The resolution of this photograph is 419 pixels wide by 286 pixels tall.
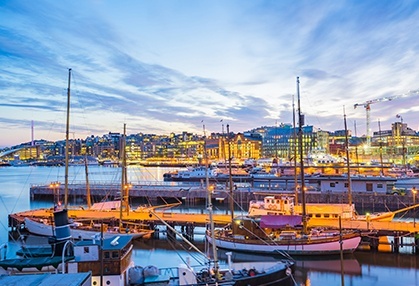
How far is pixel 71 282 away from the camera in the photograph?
9289 mm

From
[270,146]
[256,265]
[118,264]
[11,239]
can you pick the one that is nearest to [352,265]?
[256,265]

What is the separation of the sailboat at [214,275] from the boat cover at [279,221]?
23.3ft

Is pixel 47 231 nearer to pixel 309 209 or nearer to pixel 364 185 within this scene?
pixel 309 209

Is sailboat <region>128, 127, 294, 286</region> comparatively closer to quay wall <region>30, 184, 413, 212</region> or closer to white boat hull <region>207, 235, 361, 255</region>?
white boat hull <region>207, 235, 361, 255</region>

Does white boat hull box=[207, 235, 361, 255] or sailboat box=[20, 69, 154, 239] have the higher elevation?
sailboat box=[20, 69, 154, 239]

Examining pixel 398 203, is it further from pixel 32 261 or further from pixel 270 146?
pixel 270 146

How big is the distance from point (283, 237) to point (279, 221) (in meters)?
1.21

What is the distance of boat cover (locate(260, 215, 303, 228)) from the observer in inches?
1024

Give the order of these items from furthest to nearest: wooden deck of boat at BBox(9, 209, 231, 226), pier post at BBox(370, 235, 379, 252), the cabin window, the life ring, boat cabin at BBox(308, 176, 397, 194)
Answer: boat cabin at BBox(308, 176, 397, 194) → wooden deck of boat at BBox(9, 209, 231, 226) → pier post at BBox(370, 235, 379, 252) → the life ring → the cabin window

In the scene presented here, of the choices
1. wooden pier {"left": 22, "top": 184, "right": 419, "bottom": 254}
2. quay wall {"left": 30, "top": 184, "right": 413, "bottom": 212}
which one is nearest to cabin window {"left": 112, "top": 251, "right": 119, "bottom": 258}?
wooden pier {"left": 22, "top": 184, "right": 419, "bottom": 254}

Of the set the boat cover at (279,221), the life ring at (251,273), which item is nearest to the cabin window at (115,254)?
the life ring at (251,273)

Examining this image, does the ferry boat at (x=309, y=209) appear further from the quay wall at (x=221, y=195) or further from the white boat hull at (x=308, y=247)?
the white boat hull at (x=308, y=247)

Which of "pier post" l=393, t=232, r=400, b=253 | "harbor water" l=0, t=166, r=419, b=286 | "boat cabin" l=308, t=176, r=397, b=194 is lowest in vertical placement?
"harbor water" l=0, t=166, r=419, b=286

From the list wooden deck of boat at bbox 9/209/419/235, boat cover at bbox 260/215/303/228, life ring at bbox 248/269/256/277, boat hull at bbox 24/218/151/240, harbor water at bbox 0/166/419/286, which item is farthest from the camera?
boat hull at bbox 24/218/151/240
